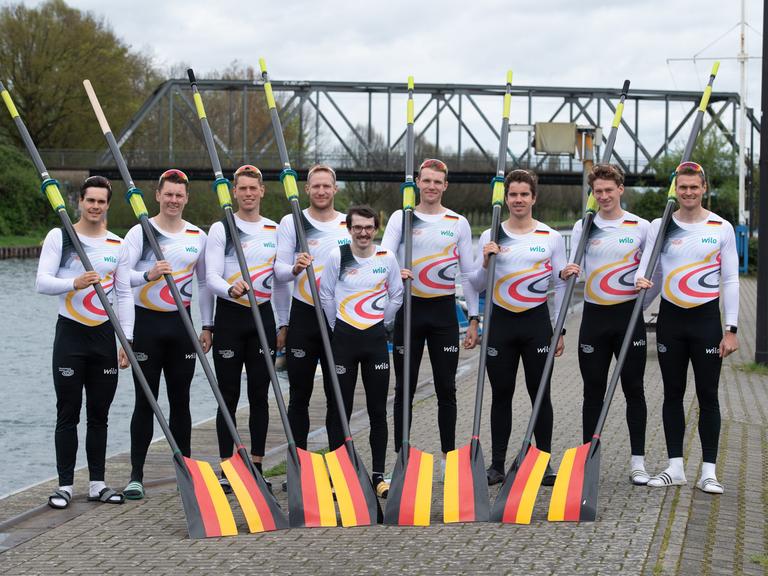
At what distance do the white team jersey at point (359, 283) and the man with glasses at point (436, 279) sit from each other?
0.24 meters

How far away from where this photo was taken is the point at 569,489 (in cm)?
603

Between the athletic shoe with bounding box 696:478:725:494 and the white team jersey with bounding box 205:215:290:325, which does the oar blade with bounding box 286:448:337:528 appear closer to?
the white team jersey with bounding box 205:215:290:325

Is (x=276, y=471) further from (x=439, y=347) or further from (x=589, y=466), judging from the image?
(x=589, y=466)

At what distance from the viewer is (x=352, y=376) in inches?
258

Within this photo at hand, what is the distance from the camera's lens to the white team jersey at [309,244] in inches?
261

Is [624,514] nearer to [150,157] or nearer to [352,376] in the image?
[352,376]

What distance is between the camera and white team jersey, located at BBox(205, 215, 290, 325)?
6.58m

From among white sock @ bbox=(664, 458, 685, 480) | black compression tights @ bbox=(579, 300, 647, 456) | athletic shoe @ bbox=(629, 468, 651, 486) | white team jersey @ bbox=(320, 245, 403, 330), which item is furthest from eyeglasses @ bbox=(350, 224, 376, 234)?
white sock @ bbox=(664, 458, 685, 480)

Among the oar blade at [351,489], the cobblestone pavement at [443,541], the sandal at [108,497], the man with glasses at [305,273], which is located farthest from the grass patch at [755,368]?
the sandal at [108,497]

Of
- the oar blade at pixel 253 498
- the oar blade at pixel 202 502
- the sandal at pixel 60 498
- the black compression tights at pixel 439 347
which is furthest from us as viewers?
the black compression tights at pixel 439 347

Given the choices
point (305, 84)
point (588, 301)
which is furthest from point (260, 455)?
point (305, 84)

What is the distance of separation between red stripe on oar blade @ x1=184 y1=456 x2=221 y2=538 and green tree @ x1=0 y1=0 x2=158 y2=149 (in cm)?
5551

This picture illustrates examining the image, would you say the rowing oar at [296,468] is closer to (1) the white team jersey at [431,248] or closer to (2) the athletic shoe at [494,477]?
(1) the white team jersey at [431,248]

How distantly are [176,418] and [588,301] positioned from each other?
2501mm
